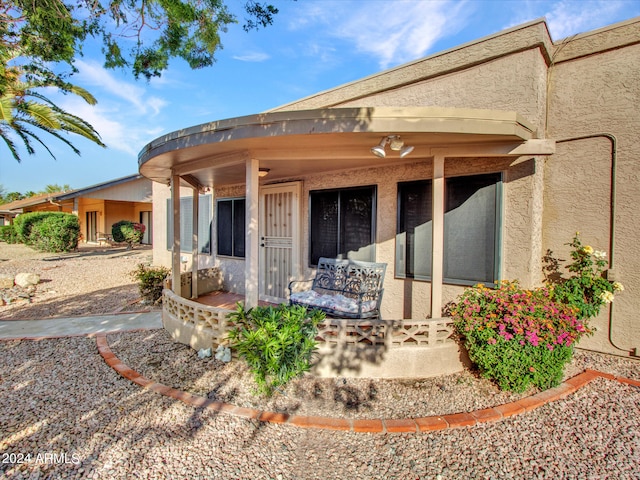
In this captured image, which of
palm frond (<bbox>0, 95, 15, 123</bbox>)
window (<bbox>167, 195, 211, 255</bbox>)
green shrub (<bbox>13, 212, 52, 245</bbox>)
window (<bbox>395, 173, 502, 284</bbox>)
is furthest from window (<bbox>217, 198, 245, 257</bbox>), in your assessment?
green shrub (<bbox>13, 212, 52, 245</bbox>)

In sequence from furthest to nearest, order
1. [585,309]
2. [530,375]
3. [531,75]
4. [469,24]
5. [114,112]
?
[114,112], [469,24], [531,75], [585,309], [530,375]

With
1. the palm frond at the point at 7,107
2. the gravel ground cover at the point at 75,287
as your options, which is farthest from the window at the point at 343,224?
the palm frond at the point at 7,107

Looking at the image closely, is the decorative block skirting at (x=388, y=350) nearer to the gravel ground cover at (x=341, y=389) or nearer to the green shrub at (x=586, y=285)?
the gravel ground cover at (x=341, y=389)

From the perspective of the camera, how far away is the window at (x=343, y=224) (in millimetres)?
5180

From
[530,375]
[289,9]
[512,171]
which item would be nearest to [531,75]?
[512,171]

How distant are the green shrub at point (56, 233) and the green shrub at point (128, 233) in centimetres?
228

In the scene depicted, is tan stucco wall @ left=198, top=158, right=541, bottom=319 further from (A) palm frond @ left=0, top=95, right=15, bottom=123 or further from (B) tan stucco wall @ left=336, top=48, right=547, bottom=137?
(A) palm frond @ left=0, top=95, right=15, bottom=123

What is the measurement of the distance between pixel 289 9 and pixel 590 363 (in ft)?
24.0

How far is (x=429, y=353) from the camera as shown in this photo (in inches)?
140

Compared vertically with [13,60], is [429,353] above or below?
below

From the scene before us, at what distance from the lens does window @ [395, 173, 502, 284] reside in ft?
13.8

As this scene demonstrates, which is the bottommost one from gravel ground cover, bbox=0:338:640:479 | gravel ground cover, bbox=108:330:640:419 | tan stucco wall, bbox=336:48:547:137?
gravel ground cover, bbox=0:338:640:479

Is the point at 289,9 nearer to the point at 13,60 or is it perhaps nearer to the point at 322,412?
the point at 13,60

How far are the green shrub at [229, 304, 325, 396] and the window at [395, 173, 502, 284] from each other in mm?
2096
